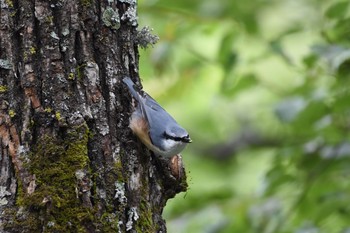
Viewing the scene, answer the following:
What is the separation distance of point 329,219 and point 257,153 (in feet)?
9.30

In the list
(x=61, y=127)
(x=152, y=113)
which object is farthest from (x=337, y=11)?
(x=61, y=127)

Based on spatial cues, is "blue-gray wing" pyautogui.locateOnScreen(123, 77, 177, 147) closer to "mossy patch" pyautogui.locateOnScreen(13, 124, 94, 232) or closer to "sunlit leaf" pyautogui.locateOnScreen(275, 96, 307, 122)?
"mossy patch" pyautogui.locateOnScreen(13, 124, 94, 232)

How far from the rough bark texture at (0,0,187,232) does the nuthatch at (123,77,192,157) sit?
0.06 meters

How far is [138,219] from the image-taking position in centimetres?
206

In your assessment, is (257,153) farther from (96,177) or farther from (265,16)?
(96,177)

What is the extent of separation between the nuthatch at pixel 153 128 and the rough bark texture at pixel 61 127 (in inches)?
2.4

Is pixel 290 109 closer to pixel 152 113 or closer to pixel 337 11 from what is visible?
pixel 337 11

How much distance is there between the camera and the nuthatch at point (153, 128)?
211 centimetres

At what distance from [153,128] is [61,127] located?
0.33 metres

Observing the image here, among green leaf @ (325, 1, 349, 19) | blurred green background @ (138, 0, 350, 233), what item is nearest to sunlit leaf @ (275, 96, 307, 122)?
blurred green background @ (138, 0, 350, 233)

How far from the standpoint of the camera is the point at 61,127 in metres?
1.97

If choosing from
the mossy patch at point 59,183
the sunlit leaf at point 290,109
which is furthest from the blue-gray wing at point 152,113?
the sunlit leaf at point 290,109

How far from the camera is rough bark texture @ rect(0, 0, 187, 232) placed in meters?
1.93

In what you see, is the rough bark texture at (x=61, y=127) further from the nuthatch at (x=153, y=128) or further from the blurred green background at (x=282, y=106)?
the blurred green background at (x=282, y=106)
